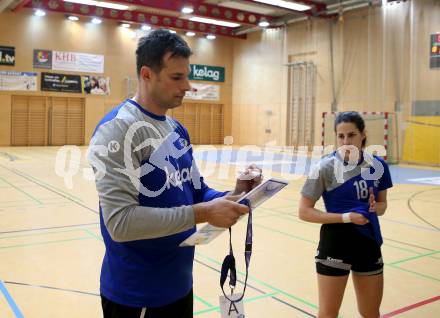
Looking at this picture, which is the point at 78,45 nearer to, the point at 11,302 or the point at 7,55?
the point at 7,55

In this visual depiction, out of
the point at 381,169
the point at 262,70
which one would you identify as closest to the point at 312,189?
the point at 381,169

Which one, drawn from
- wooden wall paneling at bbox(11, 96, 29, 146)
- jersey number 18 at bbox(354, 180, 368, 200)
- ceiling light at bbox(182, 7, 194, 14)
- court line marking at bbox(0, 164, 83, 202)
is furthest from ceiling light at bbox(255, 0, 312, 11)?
jersey number 18 at bbox(354, 180, 368, 200)

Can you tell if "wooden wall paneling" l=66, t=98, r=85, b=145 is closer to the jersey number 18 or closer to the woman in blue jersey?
the woman in blue jersey

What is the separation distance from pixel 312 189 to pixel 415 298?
2090mm

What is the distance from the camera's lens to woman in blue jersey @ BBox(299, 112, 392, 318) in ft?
10.2

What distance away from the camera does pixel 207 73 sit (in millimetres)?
30969

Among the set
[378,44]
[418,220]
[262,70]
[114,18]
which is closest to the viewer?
[418,220]

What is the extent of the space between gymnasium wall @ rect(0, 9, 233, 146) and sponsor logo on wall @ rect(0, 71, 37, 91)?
22cm

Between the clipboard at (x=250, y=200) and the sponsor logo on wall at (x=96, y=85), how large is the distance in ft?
86.3

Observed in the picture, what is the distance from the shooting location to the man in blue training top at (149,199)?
1.91 metres

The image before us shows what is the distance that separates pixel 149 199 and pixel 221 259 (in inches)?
151

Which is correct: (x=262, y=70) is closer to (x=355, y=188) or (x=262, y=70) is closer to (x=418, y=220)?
(x=418, y=220)

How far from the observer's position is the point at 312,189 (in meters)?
3.27

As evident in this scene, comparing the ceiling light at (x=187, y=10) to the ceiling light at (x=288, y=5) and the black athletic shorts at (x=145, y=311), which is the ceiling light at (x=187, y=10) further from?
the black athletic shorts at (x=145, y=311)
